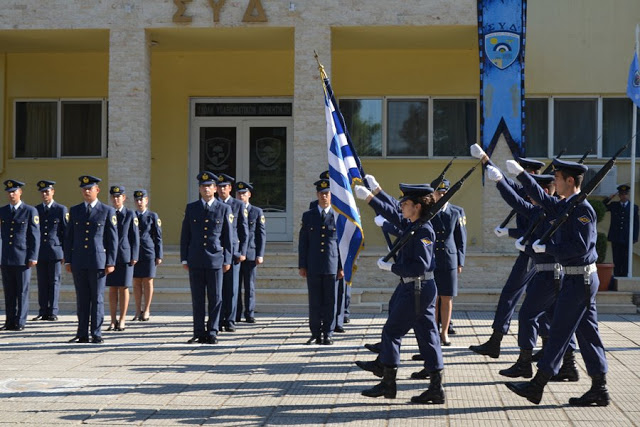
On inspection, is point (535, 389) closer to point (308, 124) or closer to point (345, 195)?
point (345, 195)

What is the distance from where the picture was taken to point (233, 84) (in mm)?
19078

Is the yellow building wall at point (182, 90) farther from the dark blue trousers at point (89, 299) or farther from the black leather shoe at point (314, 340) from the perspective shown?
the black leather shoe at point (314, 340)

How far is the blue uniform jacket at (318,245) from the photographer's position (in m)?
11.0

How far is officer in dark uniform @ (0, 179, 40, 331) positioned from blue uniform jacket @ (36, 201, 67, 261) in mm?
843

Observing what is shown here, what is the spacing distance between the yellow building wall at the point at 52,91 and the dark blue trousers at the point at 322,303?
9.78m

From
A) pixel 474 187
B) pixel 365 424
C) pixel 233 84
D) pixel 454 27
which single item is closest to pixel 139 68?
pixel 233 84

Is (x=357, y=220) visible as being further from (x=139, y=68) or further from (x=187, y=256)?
(x=139, y=68)

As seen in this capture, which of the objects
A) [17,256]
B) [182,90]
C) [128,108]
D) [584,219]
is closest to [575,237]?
[584,219]

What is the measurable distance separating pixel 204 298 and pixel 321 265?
62.1 inches

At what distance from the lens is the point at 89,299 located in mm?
11000

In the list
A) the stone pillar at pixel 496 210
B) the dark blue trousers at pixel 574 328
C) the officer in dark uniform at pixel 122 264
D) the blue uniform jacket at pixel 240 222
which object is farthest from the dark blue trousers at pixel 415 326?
the stone pillar at pixel 496 210

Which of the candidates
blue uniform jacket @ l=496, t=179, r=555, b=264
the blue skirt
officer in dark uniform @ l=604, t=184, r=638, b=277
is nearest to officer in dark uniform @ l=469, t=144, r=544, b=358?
blue uniform jacket @ l=496, t=179, r=555, b=264

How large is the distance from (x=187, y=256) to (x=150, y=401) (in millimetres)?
3827

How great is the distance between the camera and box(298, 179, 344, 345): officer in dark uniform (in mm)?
10844
